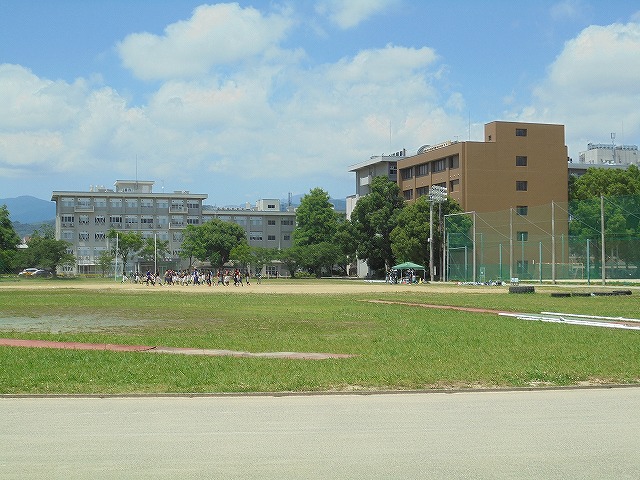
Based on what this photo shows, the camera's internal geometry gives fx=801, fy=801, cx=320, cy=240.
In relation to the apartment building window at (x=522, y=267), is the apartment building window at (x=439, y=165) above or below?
above

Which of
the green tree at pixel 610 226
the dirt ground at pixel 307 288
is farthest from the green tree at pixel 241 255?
the green tree at pixel 610 226

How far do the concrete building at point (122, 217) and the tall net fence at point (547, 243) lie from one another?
268ft

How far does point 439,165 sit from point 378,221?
11.9m

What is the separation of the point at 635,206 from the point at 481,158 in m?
40.0

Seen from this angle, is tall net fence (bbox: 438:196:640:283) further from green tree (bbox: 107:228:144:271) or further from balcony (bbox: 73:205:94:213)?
balcony (bbox: 73:205:94:213)

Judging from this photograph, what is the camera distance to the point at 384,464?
8211 mm

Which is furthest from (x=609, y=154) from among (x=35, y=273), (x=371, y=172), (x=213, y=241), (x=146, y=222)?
(x=35, y=273)

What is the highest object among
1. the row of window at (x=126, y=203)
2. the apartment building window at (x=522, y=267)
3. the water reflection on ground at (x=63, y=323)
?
the row of window at (x=126, y=203)

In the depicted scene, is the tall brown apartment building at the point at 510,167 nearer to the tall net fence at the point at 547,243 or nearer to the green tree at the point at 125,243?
the tall net fence at the point at 547,243

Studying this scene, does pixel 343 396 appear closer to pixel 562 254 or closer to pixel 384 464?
pixel 384 464

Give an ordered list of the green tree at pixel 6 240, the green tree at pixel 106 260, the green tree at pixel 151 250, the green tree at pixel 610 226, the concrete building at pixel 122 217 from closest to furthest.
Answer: the green tree at pixel 610 226 → the green tree at pixel 6 240 → the green tree at pixel 151 250 → the green tree at pixel 106 260 → the concrete building at pixel 122 217

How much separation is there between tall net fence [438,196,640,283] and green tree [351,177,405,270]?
57.9 feet

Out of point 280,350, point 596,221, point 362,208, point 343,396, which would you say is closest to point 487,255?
point 596,221

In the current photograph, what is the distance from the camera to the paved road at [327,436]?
26.3 feet
